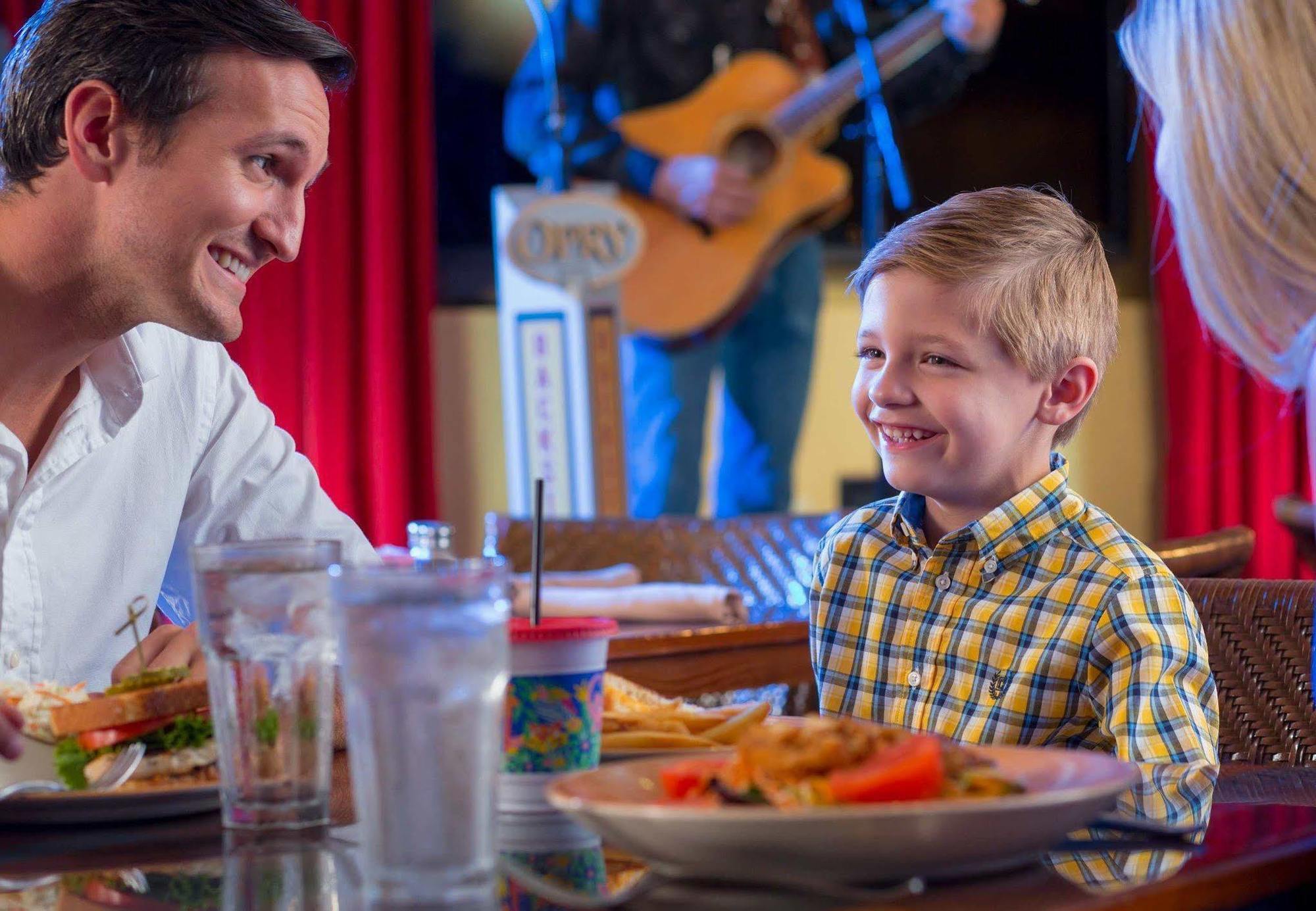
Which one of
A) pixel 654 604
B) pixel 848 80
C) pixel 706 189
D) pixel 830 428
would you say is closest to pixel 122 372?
pixel 654 604

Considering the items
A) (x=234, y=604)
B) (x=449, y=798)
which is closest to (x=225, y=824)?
(x=234, y=604)

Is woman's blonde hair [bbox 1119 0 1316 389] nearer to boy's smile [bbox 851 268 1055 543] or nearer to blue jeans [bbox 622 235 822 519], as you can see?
boy's smile [bbox 851 268 1055 543]

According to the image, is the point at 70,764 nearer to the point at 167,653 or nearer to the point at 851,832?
the point at 167,653

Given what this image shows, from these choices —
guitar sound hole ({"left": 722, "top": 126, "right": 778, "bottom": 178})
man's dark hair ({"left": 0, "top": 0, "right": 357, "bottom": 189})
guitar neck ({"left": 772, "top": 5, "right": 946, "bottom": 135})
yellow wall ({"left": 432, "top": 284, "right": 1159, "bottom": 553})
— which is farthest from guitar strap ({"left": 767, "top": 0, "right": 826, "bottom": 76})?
man's dark hair ({"left": 0, "top": 0, "right": 357, "bottom": 189})

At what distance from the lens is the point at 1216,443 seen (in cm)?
501

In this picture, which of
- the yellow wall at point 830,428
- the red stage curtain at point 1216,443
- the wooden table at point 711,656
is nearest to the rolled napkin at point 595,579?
the wooden table at point 711,656

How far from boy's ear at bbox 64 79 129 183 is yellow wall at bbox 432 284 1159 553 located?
2675mm

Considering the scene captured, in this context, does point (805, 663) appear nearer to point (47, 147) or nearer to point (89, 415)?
point (89, 415)

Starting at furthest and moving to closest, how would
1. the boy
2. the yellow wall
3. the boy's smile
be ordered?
the yellow wall, the boy's smile, the boy

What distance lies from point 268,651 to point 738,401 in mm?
3535

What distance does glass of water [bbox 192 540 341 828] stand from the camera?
68 cm

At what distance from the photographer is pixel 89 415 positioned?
1371mm

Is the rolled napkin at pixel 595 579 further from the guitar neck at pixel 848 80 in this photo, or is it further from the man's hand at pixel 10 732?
→ the guitar neck at pixel 848 80

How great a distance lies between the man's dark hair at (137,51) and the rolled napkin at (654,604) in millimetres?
691
